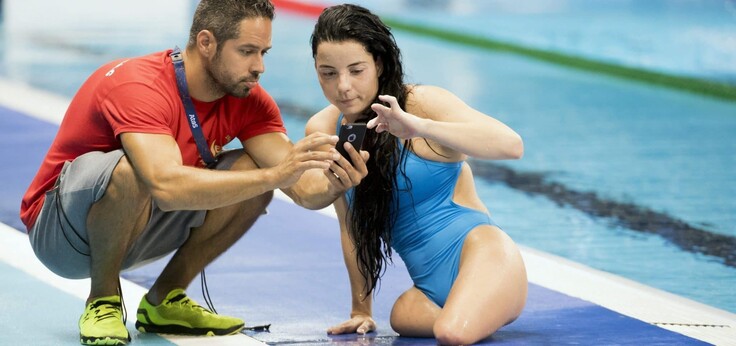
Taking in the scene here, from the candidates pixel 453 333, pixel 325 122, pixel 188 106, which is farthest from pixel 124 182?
pixel 453 333

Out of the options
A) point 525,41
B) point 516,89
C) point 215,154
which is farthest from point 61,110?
point 525,41

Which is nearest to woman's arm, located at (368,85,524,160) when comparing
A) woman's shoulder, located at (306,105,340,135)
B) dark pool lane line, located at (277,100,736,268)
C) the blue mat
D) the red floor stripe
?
woman's shoulder, located at (306,105,340,135)

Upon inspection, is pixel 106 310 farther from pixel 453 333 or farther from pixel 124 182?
pixel 453 333

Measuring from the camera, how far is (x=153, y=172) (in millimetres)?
4023

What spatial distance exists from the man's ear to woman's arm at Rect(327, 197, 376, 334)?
732 mm

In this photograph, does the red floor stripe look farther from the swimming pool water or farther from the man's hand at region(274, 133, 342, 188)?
the man's hand at region(274, 133, 342, 188)

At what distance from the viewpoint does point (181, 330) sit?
14.4 feet

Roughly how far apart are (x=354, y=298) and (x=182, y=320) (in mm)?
613

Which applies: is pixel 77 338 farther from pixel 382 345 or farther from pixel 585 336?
pixel 585 336

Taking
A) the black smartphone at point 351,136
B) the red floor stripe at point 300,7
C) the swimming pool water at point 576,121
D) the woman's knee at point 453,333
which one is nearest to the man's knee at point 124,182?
the black smartphone at point 351,136

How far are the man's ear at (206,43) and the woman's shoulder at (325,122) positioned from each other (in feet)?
1.60

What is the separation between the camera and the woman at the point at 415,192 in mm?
4184

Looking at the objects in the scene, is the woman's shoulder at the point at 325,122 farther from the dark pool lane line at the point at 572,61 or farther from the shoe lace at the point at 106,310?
the dark pool lane line at the point at 572,61

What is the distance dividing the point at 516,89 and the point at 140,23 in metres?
5.96
